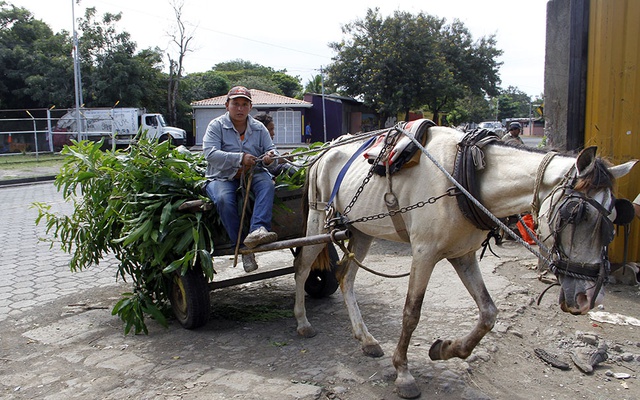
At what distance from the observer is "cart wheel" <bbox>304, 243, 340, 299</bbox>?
17.3 feet

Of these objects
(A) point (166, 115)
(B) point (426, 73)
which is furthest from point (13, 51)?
(B) point (426, 73)

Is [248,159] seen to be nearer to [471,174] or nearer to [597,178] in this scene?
[471,174]

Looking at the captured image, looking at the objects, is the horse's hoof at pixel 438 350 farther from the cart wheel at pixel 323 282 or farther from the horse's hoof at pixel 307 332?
the cart wheel at pixel 323 282

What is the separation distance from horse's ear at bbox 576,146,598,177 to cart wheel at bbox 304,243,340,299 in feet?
9.75

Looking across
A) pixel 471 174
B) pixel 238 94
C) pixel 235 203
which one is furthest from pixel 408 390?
pixel 238 94

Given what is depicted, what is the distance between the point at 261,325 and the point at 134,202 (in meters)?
1.53

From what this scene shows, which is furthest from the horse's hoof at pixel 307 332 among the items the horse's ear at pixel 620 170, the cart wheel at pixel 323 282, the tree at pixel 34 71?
the tree at pixel 34 71

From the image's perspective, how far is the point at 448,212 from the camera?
3205 millimetres

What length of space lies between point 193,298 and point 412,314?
187 cm

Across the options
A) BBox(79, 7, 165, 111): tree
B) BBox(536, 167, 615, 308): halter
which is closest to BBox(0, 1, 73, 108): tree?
BBox(79, 7, 165, 111): tree

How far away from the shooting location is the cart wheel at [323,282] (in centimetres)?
527

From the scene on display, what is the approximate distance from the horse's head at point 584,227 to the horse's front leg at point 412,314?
84cm

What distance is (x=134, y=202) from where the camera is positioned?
4430 millimetres

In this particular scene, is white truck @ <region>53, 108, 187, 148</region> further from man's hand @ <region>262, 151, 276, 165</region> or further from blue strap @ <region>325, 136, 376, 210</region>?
blue strap @ <region>325, 136, 376, 210</region>
